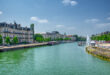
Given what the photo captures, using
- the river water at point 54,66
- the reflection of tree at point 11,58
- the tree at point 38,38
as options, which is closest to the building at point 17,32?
the tree at point 38,38

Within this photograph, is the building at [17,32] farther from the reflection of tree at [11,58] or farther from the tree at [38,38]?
the reflection of tree at [11,58]

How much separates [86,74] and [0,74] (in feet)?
35.6

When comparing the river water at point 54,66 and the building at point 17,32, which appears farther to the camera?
the building at point 17,32

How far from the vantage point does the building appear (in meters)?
55.0

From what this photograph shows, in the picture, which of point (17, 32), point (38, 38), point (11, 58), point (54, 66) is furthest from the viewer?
point (38, 38)

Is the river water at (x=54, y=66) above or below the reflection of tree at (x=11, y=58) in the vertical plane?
below

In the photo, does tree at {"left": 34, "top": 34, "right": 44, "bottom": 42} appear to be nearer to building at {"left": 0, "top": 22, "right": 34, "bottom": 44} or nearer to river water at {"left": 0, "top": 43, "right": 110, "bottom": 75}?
building at {"left": 0, "top": 22, "right": 34, "bottom": 44}

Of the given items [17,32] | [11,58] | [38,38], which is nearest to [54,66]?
[11,58]

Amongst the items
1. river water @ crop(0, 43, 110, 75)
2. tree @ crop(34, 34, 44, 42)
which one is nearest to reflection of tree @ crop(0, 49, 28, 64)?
river water @ crop(0, 43, 110, 75)

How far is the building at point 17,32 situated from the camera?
55.0 m

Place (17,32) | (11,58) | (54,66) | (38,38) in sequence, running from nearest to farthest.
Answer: (54,66) → (11,58) → (17,32) → (38,38)

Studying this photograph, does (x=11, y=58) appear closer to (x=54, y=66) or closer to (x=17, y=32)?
(x=54, y=66)

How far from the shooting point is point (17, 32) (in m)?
68.1

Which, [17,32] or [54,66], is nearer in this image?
[54,66]
